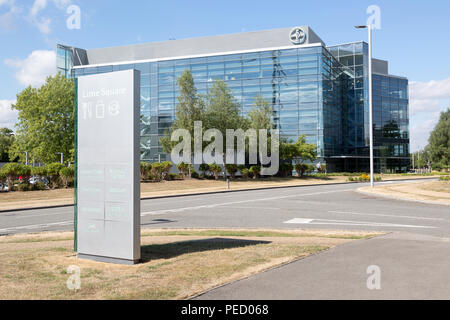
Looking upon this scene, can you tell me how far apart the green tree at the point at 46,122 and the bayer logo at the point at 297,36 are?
32930mm

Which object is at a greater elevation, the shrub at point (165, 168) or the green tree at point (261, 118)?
the green tree at point (261, 118)

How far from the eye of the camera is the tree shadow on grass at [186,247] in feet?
26.0

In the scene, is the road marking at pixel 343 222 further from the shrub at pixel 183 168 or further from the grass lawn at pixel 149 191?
the shrub at pixel 183 168

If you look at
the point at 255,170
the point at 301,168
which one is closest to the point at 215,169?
the point at 255,170

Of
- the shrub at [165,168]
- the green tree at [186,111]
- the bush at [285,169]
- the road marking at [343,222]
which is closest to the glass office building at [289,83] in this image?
the bush at [285,169]

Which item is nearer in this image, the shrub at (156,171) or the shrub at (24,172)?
the shrub at (24,172)

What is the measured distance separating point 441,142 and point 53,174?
53.9 meters

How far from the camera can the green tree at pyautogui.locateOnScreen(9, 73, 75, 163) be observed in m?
49.1

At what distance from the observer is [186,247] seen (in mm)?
8656

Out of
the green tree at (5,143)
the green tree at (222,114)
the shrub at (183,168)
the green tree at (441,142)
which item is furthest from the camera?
the green tree at (5,143)

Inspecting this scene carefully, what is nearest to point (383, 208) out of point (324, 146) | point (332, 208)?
point (332, 208)

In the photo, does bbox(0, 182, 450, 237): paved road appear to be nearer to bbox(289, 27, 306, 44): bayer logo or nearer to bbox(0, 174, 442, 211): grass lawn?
bbox(0, 174, 442, 211): grass lawn
